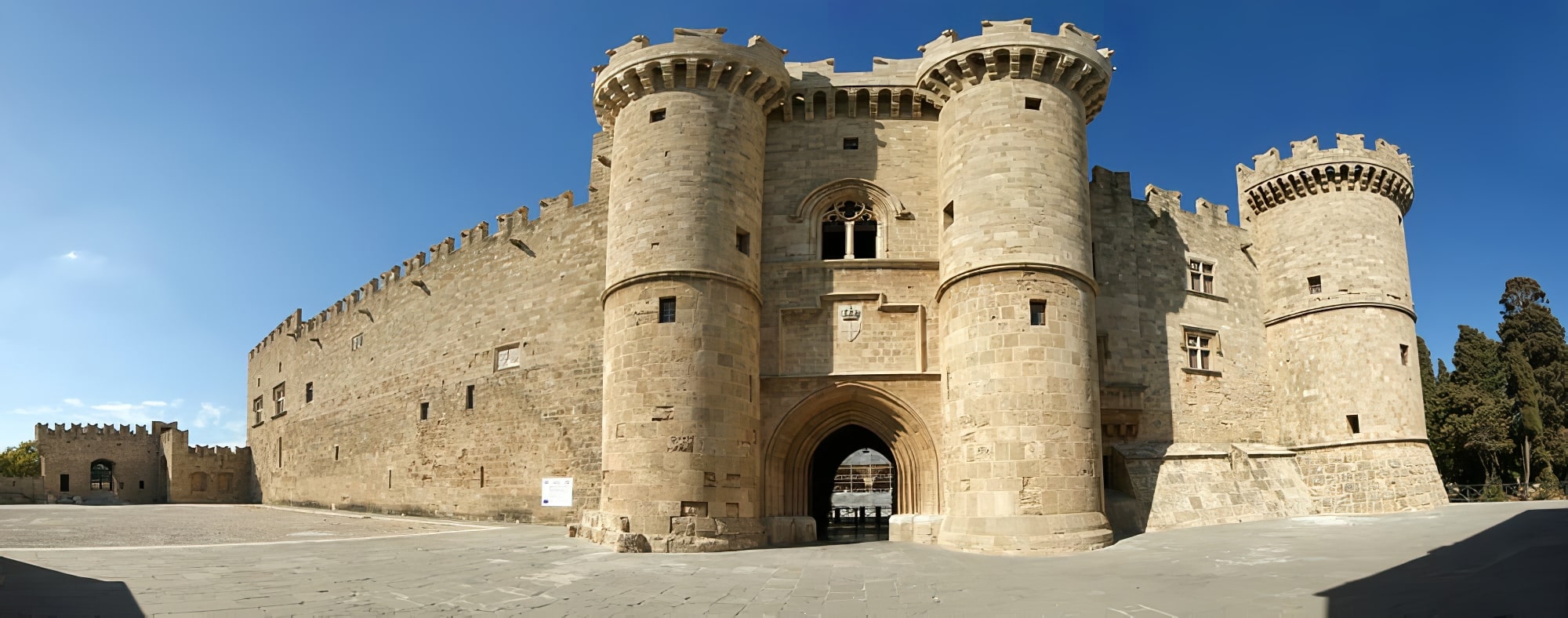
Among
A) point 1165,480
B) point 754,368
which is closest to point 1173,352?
point 1165,480

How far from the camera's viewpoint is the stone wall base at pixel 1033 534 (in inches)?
576

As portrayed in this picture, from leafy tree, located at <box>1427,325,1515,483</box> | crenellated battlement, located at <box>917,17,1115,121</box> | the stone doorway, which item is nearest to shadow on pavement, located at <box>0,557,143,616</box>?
the stone doorway

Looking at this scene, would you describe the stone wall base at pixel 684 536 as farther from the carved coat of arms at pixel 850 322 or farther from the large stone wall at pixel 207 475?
the large stone wall at pixel 207 475

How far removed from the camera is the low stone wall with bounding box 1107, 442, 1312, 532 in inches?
696

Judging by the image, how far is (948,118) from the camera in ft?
58.9

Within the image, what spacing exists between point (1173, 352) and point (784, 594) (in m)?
12.7

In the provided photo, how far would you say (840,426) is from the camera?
18156 millimetres

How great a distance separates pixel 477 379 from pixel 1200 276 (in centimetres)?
1644

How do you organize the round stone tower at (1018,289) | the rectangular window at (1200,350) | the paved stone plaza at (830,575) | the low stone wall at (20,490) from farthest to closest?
the low stone wall at (20,490)
the rectangular window at (1200,350)
the round stone tower at (1018,289)
the paved stone plaza at (830,575)

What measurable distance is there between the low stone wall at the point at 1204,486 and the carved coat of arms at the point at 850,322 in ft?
18.3

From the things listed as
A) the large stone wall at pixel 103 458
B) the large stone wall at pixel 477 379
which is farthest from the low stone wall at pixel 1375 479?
the large stone wall at pixel 103 458

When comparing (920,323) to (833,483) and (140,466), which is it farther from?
(140,466)

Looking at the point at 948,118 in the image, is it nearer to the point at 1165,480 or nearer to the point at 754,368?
the point at 754,368

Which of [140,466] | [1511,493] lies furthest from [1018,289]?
[140,466]
